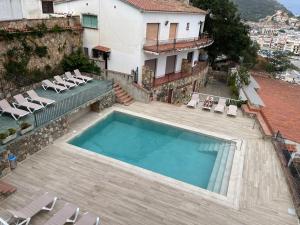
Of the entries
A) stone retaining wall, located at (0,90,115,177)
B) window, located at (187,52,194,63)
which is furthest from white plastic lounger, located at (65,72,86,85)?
window, located at (187,52,194,63)

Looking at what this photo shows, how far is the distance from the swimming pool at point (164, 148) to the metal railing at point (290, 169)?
2.54 metres

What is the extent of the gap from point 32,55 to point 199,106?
1285cm

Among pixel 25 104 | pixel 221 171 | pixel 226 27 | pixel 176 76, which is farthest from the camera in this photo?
pixel 226 27

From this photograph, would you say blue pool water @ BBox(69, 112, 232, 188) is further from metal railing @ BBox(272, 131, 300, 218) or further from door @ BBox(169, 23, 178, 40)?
door @ BBox(169, 23, 178, 40)

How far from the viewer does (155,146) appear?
1558 centimetres

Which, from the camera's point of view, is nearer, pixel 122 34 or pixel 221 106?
pixel 221 106

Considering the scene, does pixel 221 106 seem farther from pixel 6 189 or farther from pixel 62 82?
pixel 6 189

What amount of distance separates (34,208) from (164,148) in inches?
319

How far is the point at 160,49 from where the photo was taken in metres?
21.3

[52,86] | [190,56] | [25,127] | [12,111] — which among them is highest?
[190,56]

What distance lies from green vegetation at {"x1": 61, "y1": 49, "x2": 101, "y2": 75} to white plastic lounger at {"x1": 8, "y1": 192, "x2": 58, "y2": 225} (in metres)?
13.2

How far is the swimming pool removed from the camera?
12906 mm

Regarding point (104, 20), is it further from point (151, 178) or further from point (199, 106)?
point (151, 178)

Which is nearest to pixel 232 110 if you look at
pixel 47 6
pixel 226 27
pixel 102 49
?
pixel 102 49
